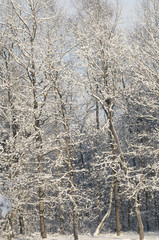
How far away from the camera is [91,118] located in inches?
859

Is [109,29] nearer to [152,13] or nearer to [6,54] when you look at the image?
[152,13]

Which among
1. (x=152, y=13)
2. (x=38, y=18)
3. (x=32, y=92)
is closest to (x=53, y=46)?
(x=38, y=18)

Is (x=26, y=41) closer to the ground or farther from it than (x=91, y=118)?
farther from it

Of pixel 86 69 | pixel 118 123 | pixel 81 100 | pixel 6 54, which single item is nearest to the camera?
pixel 86 69

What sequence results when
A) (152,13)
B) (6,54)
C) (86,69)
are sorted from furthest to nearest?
(6,54), (86,69), (152,13)

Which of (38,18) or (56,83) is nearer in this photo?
(38,18)

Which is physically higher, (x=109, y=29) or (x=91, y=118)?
(x=109, y=29)

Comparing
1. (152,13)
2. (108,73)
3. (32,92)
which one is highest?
(152,13)

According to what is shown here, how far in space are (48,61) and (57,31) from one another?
1.74 meters

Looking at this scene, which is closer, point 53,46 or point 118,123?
point 53,46

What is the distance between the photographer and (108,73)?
13945 millimetres

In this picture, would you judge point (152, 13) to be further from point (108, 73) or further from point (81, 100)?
point (81, 100)

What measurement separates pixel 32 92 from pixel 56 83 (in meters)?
Answer: 1.70

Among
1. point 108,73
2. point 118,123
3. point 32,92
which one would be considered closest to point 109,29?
point 108,73
